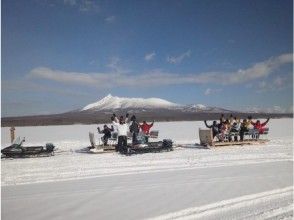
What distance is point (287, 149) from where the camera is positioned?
16594mm

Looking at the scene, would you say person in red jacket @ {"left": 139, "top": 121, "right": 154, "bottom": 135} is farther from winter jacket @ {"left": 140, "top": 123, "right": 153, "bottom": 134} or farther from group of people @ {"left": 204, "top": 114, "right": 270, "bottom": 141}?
group of people @ {"left": 204, "top": 114, "right": 270, "bottom": 141}

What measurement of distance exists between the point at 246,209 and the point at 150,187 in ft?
8.55

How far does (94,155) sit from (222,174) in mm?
5993

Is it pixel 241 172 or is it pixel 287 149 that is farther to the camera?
pixel 287 149

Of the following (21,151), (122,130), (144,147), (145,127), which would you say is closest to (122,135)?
(122,130)

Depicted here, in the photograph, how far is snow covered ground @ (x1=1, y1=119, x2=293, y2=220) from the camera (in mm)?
7371

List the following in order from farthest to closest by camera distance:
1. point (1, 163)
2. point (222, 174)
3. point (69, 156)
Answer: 1. point (69, 156)
2. point (1, 163)
3. point (222, 174)

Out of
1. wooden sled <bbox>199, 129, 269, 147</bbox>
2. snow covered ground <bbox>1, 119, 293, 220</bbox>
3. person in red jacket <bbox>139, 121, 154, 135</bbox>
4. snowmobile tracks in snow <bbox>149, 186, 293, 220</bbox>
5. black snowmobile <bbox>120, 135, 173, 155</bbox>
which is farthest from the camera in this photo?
person in red jacket <bbox>139, 121, 154, 135</bbox>

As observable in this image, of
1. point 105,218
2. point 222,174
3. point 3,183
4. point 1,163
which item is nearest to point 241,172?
point 222,174

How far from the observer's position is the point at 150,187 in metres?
9.33

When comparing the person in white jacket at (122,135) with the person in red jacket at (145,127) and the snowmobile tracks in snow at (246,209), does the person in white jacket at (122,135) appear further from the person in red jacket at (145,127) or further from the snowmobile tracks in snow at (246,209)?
the snowmobile tracks in snow at (246,209)

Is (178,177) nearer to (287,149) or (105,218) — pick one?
(105,218)

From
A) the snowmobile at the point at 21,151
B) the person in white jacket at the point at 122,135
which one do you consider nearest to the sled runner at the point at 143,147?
the person in white jacket at the point at 122,135

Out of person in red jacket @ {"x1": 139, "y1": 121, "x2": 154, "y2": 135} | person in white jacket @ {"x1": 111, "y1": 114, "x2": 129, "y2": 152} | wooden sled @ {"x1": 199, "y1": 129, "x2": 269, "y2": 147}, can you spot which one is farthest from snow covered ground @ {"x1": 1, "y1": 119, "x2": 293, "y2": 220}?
person in red jacket @ {"x1": 139, "y1": 121, "x2": 154, "y2": 135}
